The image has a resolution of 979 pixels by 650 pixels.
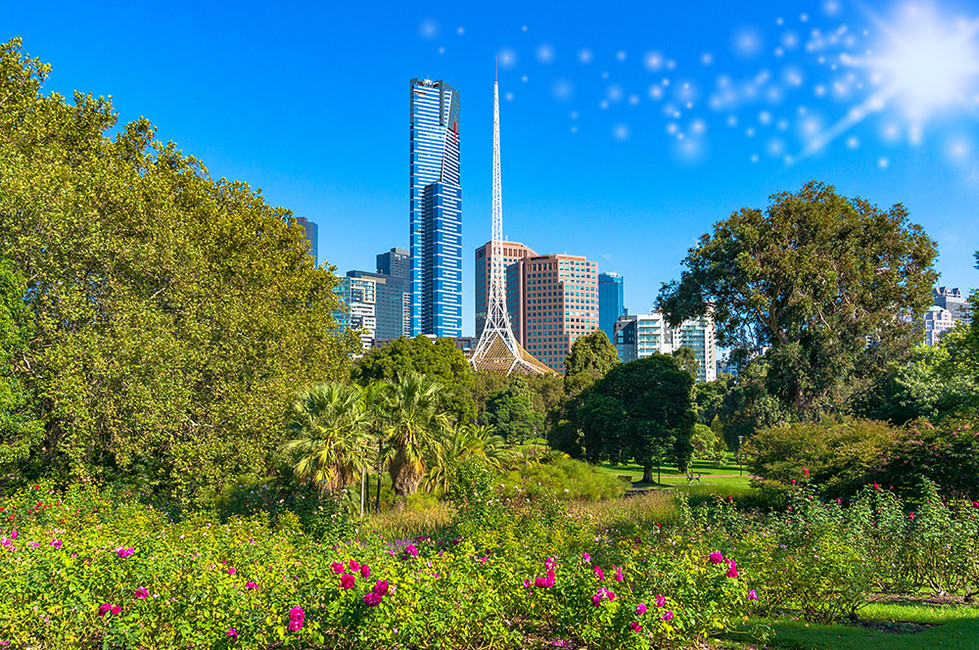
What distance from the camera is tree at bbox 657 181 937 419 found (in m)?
27.1

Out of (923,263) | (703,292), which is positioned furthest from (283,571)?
(923,263)

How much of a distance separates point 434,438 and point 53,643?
1508 centimetres

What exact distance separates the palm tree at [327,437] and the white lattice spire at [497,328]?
79.8 m

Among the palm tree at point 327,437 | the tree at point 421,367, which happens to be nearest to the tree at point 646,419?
the tree at point 421,367

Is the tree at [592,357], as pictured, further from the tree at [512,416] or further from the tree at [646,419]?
the tree at [646,419]

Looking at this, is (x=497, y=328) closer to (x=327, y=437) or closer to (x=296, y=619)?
(x=327, y=437)

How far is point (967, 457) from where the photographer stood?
13.1 m

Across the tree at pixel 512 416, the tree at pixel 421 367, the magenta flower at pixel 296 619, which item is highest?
the tree at pixel 421 367

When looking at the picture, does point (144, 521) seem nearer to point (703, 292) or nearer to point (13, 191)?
point (13, 191)

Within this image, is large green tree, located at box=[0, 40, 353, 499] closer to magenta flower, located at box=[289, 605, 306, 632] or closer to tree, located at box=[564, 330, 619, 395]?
magenta flower, located at box=[289, 605, 306, 632]

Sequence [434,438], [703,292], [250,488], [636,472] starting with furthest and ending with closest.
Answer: [636,472], [703,292], [434,438], [250,488]

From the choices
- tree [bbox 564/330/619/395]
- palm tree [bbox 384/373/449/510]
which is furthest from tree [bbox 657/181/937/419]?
tree [bbox 564/330/619/395]

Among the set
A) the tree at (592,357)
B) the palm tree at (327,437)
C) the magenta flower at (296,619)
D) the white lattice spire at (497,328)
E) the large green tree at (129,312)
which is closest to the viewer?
the magenta flower at (296,619)

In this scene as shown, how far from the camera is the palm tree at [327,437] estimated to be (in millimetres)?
16469
